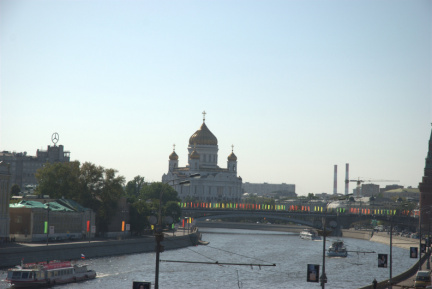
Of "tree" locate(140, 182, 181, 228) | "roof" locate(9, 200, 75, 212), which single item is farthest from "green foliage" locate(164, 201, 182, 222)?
"roof" locate(9, 200, 75, 212)

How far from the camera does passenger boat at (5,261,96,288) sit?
6644 cm

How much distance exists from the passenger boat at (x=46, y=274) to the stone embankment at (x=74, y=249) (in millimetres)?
7141

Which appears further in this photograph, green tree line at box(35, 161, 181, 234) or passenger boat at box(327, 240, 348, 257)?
passenger boat at box(327, 240, 348, 257)

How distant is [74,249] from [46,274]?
62.6 ft

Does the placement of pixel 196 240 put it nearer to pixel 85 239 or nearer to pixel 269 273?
pixel 85 239

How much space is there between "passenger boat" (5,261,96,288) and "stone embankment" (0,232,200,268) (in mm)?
7141

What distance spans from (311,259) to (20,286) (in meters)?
49.8

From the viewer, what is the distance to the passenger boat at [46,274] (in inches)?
2616

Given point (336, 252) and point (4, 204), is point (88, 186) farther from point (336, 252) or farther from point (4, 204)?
point (336, 252)

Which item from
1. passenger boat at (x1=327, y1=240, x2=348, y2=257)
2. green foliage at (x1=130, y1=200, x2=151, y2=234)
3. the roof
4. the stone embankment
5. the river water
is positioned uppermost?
the roof

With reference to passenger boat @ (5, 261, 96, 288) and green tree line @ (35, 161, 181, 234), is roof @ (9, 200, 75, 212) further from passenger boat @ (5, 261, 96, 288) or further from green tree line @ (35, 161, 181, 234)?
passenger boat @ (5, 261, 96, 288)

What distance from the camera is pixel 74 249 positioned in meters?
88.3

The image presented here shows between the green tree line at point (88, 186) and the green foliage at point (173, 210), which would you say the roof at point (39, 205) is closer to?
the green tree line at point (88, 186)

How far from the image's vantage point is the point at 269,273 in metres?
85.2
